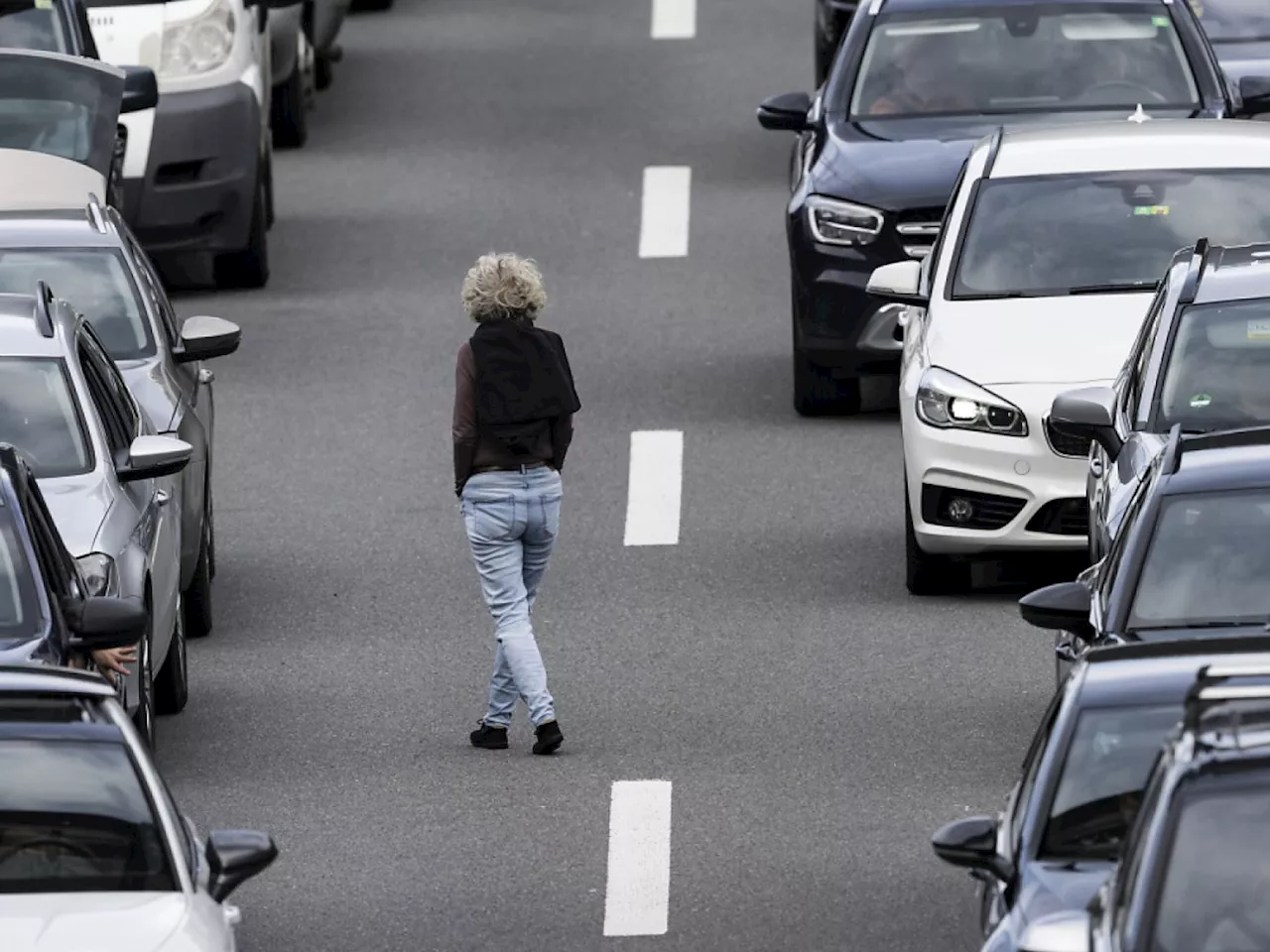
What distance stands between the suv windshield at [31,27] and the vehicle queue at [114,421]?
0.06 ft

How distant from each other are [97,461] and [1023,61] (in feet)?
25.4

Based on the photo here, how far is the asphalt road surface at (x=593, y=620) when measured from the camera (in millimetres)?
10500

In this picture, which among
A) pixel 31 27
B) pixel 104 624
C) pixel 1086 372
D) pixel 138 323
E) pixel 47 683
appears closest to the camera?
pixel 47 683

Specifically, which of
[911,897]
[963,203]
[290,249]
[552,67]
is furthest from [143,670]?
[552,67]

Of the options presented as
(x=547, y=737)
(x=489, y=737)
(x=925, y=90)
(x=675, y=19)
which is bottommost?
(x=675, y=19)

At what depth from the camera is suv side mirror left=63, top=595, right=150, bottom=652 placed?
10.0 m

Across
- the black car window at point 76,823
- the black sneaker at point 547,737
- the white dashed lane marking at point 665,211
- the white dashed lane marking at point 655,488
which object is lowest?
the white dashed lane marking at point 665,211

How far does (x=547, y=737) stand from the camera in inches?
476

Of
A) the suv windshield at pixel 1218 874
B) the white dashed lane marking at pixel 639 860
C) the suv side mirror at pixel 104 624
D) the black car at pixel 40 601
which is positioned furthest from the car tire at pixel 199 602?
the suv windshield at pixel 1218 874

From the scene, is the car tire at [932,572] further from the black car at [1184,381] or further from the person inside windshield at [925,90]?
the person inside windshield at [925,90]

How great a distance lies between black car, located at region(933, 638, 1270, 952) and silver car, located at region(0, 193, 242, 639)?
6.47m

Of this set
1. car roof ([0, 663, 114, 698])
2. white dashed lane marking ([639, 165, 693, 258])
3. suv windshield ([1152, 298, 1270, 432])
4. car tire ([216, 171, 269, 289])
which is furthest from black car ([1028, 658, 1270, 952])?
white dashed lane marking ([639, 165, 693, 258])

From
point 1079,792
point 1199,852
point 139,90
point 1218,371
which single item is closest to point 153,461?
point 1218,371

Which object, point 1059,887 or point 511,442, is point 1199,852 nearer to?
point 1059,887
